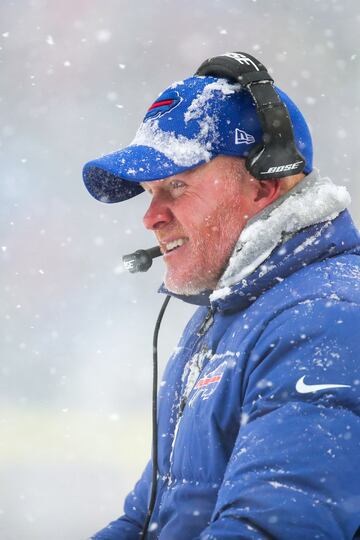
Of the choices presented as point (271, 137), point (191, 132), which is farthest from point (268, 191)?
point (191, 132)

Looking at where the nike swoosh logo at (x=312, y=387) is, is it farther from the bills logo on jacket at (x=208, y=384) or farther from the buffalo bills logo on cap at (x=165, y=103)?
the buffalo bills logo on cap at (x=165, y=103)

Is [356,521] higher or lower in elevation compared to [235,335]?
lower

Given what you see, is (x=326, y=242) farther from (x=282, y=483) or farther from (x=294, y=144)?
(x=282, y=483)

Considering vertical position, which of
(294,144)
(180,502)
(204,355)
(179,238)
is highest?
(294,144)

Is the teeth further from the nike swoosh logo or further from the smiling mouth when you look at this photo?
the nike swoosh logo

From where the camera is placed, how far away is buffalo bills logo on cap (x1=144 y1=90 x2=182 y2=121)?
1508mm

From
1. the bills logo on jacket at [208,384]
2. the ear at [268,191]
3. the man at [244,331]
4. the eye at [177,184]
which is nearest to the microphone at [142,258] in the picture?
the man at [244,331]

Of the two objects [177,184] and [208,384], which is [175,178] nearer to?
[177,184]

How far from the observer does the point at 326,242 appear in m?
Result: 1.33

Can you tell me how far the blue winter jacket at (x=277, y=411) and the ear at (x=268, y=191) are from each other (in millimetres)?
187

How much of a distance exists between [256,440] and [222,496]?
0.11 meters

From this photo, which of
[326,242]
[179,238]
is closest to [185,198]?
[179,238]

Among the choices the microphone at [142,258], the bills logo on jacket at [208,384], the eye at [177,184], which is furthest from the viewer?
the microphone at [142,258]

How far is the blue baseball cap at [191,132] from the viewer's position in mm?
1473
